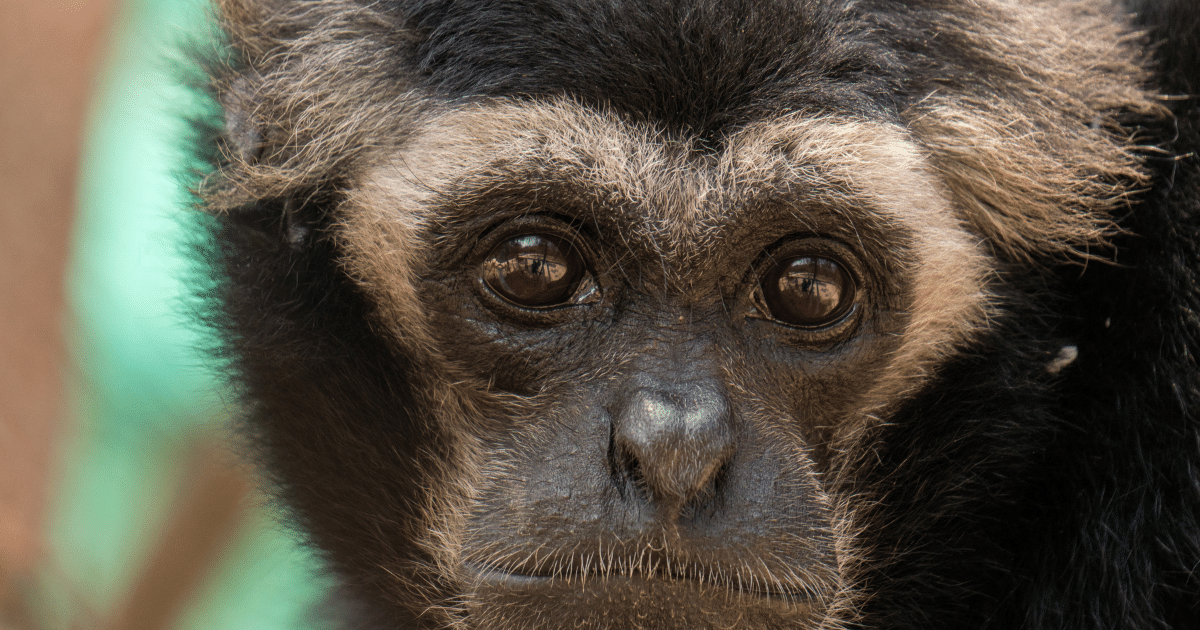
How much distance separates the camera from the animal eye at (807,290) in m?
2.35

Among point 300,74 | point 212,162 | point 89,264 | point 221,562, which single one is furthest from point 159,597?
point 300,74

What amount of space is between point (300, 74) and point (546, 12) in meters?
0.77

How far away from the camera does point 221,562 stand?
17.9 ft

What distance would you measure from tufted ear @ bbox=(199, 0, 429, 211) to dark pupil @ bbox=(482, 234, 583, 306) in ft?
1.45

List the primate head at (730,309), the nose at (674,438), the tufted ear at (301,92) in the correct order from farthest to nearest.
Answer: the tufted ear at (301,92), the primate head at (730,309), the nose at (674,438)

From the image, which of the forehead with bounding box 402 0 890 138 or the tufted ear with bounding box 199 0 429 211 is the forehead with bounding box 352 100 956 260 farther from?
the tufted ear with bounding box 199 0 429 211

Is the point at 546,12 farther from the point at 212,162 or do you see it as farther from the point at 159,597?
the point at 159,597

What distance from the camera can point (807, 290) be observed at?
7.71 ft

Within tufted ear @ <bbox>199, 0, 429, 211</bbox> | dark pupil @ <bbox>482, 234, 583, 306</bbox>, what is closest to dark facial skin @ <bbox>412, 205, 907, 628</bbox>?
dark pupil @ <bbox>482, 234, 583, 306</bbox>

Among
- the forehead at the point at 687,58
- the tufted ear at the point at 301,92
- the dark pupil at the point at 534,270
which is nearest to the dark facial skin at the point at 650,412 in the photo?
the dark pupil at the point at 534,270

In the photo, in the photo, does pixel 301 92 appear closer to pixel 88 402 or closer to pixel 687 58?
pixel 687 58

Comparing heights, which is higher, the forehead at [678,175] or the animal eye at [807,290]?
the forehead at [678,175]

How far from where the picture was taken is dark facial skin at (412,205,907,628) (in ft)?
7.16

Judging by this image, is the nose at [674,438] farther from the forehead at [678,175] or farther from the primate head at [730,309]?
the forehead at [678,175]
